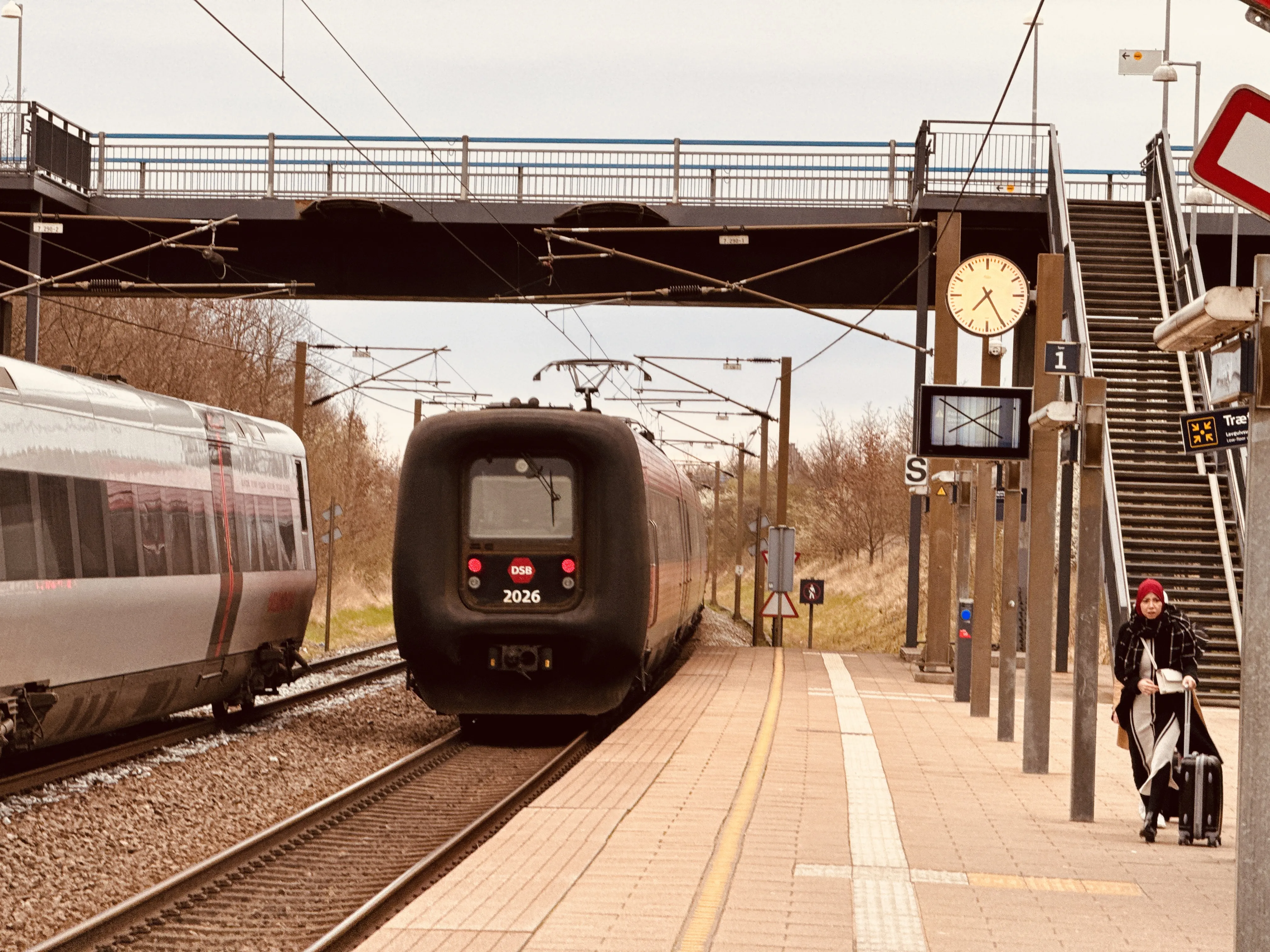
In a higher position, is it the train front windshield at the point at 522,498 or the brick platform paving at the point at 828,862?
the train front windshield at the point at 522,498

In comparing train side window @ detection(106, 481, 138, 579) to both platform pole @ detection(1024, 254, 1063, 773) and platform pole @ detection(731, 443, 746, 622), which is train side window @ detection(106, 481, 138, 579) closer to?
platform pole @ detection(1024, 254, 1063, 773)

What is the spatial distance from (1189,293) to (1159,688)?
48.4 feet

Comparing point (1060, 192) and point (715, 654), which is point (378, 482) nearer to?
point (715, 654)

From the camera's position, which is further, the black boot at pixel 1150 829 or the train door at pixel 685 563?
the train door at pixel 685 563

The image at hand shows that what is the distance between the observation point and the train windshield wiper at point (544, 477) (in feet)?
50.4

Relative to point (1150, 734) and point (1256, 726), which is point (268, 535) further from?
point (1256, 726)

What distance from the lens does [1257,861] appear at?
16.1 ft

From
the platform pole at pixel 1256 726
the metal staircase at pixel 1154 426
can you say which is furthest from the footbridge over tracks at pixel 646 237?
the platform pole at pixel 1256 726

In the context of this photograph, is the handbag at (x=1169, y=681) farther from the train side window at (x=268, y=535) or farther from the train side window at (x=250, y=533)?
the train side window at (x=268, y=535)

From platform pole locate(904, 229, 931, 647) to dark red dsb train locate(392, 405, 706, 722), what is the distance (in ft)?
35.5

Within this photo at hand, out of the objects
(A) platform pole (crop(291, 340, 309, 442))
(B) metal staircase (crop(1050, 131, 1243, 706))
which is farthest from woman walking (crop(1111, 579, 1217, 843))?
(A) platform pole (crop(291, 340, 309, 442))

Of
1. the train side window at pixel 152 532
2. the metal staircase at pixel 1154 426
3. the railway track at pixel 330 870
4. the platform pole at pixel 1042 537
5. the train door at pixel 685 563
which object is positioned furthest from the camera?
the train door at pixel 685 563

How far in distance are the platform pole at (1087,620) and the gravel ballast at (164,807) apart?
5.42m

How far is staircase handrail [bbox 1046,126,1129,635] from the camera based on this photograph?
19875 millimetres
